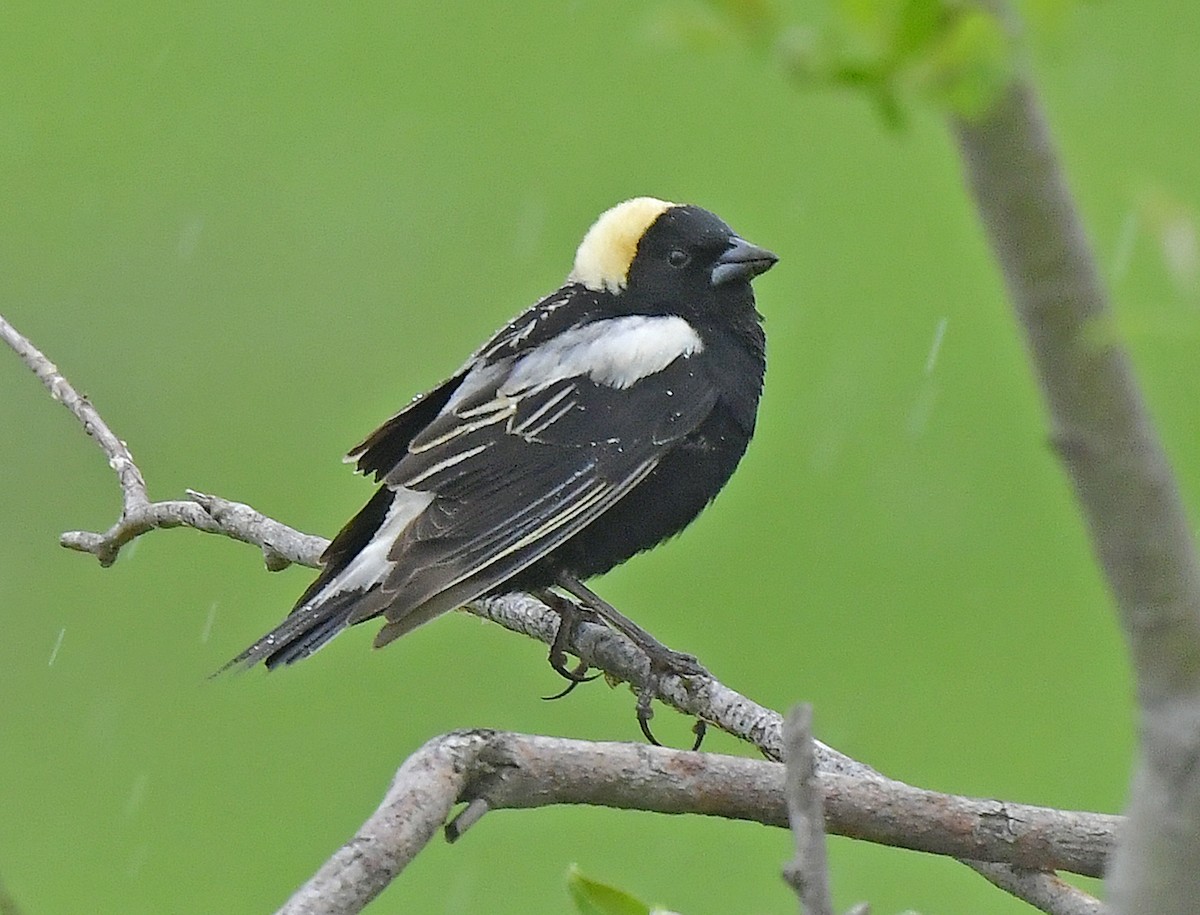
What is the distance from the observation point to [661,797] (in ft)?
4.44

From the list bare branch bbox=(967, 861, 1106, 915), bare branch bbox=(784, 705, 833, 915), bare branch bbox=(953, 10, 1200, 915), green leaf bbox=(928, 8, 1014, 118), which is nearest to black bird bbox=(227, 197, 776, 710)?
bare branch bbox=(967, 861, 1106, 915)

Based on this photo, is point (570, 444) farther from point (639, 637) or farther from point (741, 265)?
point (741, 265)

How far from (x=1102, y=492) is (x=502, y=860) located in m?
5.47

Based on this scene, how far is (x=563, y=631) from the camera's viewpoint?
2.74 m

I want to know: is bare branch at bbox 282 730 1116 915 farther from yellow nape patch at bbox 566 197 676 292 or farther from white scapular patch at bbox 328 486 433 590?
yellow nape patch at bbox 566 197 676 292

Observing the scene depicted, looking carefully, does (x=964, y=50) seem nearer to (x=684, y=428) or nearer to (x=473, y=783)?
(x=473, y=783)

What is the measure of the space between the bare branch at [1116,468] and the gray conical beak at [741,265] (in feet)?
7.85

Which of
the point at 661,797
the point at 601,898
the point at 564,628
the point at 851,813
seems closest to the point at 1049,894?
the point at 851,813

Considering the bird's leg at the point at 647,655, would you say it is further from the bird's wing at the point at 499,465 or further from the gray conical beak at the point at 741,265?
the gray conical beak at the point at 741,265

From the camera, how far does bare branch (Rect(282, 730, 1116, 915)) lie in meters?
1.26

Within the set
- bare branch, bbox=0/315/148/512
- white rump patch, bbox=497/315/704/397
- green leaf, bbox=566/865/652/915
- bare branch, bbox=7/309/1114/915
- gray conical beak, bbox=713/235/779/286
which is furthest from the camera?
gray conical beak, bbox=713/235/779/286

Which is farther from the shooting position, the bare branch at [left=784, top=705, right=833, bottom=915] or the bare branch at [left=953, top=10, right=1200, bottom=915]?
the bare branch at [left=784, top=705, right=833, bottom=915]

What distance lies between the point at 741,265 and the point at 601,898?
212cm

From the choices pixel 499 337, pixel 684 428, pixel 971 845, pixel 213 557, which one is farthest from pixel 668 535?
pixel 213 557
